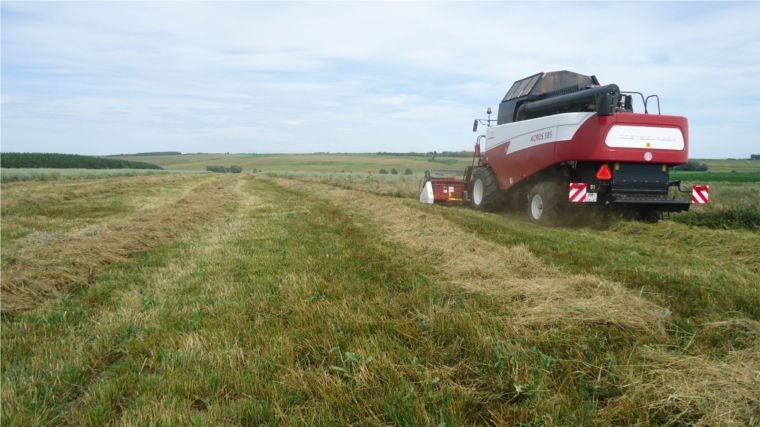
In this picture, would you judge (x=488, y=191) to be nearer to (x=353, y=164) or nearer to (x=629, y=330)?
(x=629, y=330)

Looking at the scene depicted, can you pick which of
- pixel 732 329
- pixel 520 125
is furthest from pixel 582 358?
pixel 520 125

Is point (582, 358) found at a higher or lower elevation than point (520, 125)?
lower

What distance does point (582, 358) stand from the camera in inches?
115

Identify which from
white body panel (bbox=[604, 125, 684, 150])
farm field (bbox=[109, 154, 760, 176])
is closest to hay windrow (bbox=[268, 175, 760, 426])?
white body panel (bbox=[604, 125, 684, 150])

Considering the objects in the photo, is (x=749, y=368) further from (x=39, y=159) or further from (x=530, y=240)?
(x=39, y=159)

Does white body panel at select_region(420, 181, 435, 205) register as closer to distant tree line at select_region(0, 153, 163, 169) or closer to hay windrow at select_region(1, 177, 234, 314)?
hay windrow at select_region(1, 177, 234, 314)

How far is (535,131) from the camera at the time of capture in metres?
10.9

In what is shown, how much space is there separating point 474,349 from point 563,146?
790 cm

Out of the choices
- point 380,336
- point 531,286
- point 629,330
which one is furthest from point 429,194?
point 380,336

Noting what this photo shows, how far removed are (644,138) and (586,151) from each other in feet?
3.96

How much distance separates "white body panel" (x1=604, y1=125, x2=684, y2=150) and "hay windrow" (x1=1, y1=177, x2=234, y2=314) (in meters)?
9.01

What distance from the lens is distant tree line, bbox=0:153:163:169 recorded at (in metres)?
53.2

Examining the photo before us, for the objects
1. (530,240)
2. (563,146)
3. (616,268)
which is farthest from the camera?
(563,146)

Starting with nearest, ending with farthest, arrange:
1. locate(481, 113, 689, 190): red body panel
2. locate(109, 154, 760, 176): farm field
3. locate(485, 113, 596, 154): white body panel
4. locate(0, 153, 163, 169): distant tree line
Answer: locate(481, 113, 689, 190): red body panel → locate(485, 113, 596, 154): white body panel → locate(109, 154, 760, 176): farm field → locate(0, 153, 163, 169): distant tree line
